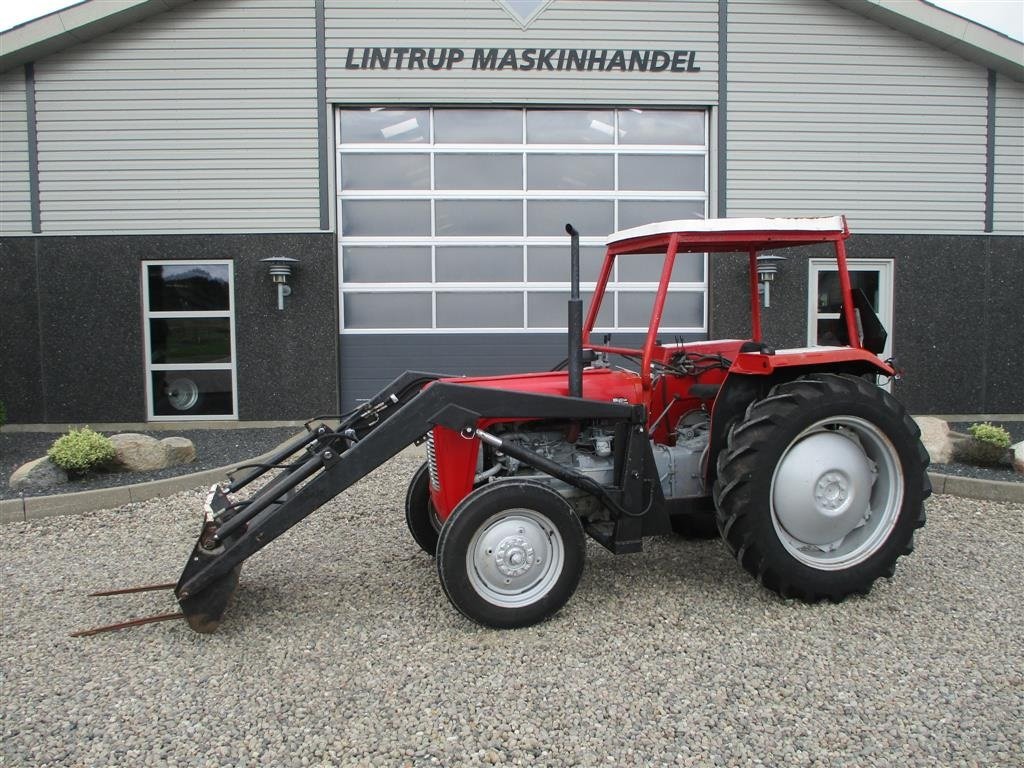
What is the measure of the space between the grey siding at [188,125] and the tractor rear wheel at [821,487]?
24.9ft

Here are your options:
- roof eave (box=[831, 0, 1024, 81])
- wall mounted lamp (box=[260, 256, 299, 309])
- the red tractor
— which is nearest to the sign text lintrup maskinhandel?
roof eave (box=[831, 0, 1024, 81])

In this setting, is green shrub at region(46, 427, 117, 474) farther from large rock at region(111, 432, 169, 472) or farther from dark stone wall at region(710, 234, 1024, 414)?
dark stone wall at region(710, 234, 1024, 414)

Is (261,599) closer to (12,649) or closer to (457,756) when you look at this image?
(12,649)

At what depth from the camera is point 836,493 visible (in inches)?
164

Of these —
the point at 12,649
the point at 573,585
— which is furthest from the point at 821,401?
the point at 12,649

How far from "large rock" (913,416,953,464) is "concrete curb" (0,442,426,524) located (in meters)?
4.80

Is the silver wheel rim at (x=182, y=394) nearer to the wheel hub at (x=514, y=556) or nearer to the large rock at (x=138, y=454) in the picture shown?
the large rock at (x=138, y=454)

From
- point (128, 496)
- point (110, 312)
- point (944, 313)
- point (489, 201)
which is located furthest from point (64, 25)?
point (944, 313)

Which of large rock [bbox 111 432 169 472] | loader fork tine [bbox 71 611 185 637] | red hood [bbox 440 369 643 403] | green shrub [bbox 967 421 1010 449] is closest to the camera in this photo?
loader fork tine [bbox 71 611 185 637]

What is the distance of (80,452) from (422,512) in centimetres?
373

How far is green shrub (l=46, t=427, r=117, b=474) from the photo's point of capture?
675 centimetres

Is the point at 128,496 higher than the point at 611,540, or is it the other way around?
the point at 611,540

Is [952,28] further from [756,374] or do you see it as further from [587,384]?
[587,384]

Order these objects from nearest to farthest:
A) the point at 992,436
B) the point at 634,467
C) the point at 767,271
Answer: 1. the point at 634,467
2. the point at 992,436
3. the point at 767,271
